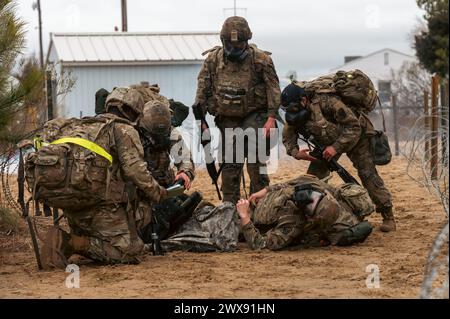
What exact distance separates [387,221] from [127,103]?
9.87ft

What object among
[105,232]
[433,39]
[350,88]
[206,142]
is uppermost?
[433,39]

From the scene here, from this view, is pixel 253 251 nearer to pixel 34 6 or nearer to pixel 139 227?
pixel 139 227

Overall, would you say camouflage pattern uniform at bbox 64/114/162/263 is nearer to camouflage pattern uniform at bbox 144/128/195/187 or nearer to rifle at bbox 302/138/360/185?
Result: camouflage pattern uniform at bbox 144/128/195/187

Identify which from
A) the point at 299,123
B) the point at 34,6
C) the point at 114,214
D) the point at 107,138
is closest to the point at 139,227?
the point at 114,214

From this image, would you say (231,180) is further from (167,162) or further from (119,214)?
(119,214)

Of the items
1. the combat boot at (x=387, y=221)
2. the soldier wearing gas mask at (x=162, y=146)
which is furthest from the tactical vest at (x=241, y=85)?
the combat boot at (x=387, y=221)

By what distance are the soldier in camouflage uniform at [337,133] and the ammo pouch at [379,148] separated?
0.13 feet

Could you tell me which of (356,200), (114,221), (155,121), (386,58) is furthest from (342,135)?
(386,58)

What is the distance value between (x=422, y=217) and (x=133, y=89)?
3829 mm

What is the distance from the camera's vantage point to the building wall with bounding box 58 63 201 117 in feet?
76.8

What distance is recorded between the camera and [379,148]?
382 inches

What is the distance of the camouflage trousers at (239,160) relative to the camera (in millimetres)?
9961

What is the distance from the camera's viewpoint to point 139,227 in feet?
27.3

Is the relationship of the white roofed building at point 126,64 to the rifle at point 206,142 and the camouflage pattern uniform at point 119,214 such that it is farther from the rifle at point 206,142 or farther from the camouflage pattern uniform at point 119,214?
the camouflage pattern uniform at point 119,214
